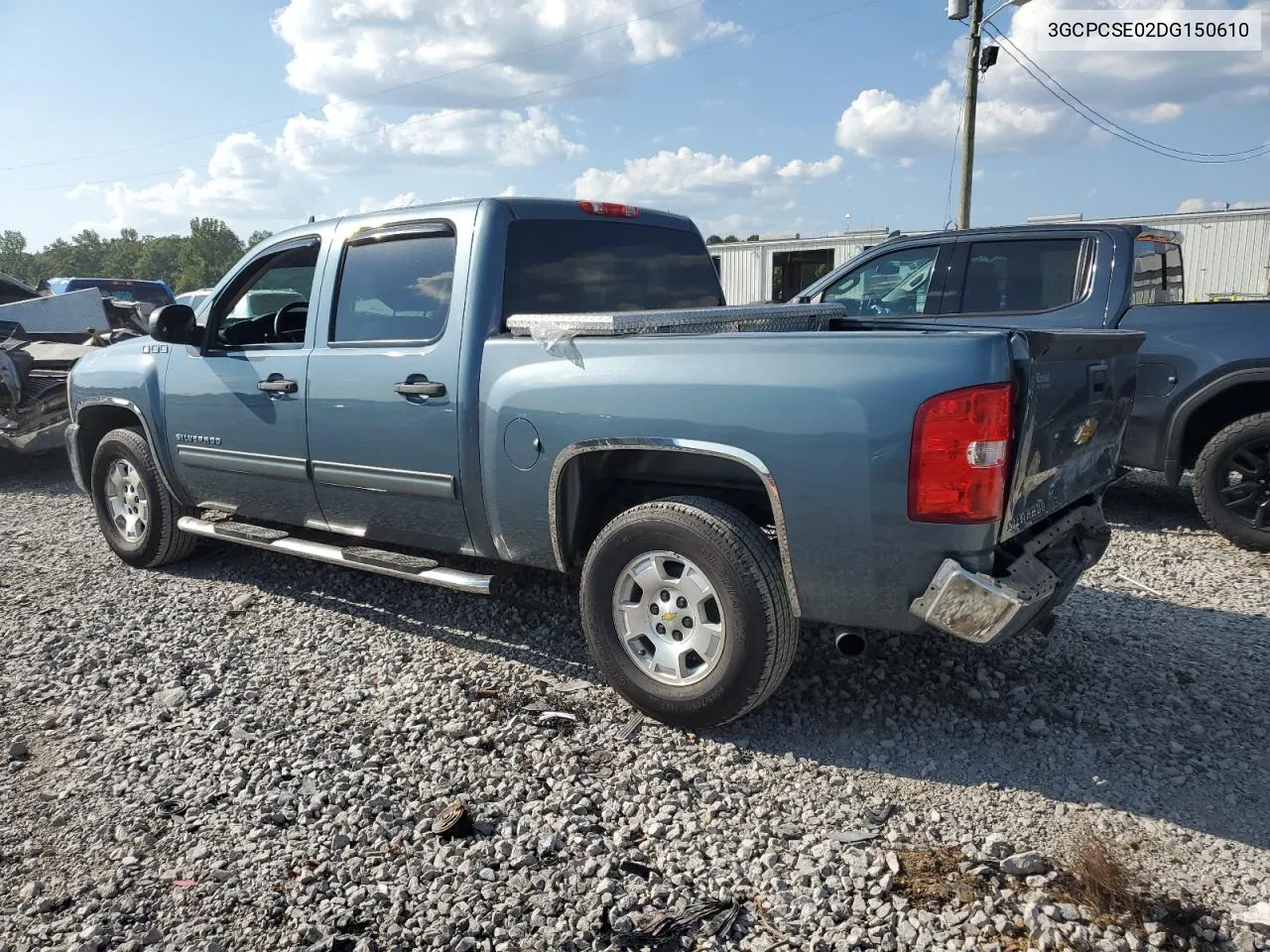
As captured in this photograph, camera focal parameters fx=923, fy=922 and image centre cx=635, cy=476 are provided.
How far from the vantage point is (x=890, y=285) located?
6594 mm

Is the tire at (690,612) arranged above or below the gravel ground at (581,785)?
above

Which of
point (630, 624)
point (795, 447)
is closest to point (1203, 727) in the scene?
point (795, 447)

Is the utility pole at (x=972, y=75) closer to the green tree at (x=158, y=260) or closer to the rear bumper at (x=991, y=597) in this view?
the rear bumper at (x=991, y=597)

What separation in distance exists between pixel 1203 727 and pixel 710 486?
6.51ft

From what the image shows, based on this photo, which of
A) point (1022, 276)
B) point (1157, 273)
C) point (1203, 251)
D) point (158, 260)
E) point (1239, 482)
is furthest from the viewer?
point (158, 260)

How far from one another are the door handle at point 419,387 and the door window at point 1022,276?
385 cm

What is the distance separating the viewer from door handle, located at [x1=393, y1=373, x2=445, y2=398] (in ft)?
12.4

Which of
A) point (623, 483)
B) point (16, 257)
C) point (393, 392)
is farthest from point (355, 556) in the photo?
point (16, 257)

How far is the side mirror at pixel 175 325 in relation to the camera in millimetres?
4668

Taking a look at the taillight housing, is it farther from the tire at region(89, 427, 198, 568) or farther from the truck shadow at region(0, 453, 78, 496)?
the truck shadow at region(0, 453, 78, 496)

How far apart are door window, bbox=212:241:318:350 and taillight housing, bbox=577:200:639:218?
137 centimetres

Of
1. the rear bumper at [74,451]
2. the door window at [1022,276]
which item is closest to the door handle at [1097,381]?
the door window at [1022,276]

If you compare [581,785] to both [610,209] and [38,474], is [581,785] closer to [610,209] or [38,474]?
[610,209]

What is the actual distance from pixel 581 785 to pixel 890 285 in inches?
186
